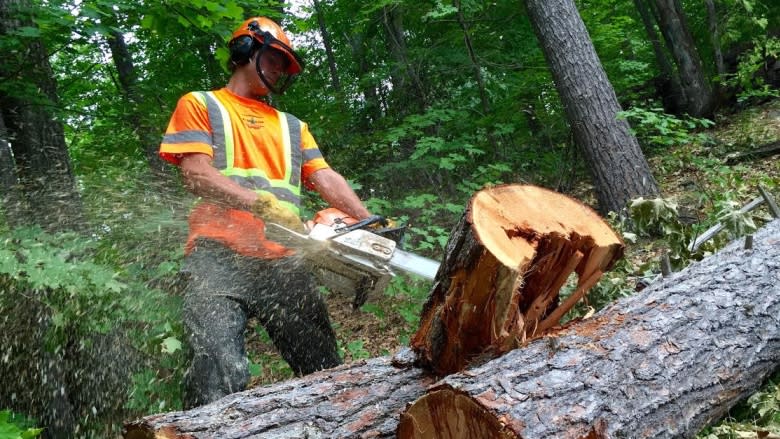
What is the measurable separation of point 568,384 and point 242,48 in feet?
7.69

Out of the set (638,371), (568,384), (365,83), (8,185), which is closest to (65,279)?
(8,185)

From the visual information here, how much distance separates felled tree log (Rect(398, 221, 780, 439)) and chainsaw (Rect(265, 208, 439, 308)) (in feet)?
2.89

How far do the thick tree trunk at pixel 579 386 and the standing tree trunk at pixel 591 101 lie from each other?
3.20 meters

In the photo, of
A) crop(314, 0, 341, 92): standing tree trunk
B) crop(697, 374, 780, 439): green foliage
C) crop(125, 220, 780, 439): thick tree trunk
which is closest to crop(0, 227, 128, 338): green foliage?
crop(125, 220, 780, 439): thick tree trunk

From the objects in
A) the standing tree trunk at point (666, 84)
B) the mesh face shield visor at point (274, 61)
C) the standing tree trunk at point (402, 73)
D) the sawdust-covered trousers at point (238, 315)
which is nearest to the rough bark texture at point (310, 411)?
the sawdust-covered trousers at point (238, 315)

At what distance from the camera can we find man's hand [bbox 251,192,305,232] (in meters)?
2.75

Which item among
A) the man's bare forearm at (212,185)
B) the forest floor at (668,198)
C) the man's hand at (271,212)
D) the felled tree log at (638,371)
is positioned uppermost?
the man's bare forearm at (212,185)

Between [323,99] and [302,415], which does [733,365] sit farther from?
[323,99]

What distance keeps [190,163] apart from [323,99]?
17.1 feet

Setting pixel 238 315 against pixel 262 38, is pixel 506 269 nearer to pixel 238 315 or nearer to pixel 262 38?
pixel 238 315

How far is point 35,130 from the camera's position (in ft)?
16.6

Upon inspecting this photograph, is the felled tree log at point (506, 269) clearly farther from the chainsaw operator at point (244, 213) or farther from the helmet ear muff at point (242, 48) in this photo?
the helmet ear muff at point (242, 48)

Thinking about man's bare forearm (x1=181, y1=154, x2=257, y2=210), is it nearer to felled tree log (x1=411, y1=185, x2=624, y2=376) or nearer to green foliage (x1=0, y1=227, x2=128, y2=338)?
green foliage (x1=0, y1=227, x2=128, y2=338)

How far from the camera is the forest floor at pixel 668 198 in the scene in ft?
15.5
